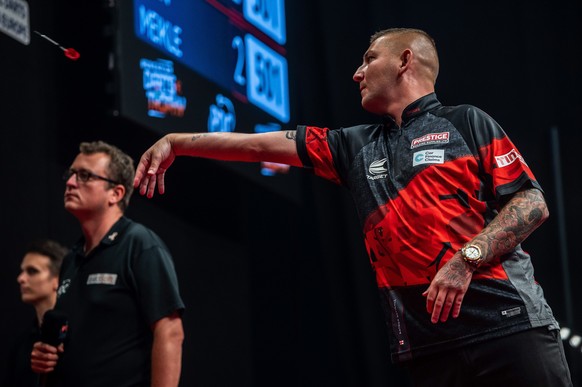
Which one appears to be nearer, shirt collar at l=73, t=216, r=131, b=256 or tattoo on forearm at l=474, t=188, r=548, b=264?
tattoo on forearm at l=474, t=188, r=548, b=264

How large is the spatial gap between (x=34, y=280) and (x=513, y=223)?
8.66ft

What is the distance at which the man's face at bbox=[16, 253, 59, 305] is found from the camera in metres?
4.12

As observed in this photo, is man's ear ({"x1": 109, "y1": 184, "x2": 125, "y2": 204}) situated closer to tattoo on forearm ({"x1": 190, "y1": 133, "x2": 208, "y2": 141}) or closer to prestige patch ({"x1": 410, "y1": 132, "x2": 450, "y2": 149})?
tattoo on forearm ({"x1": 190, "y1": 133, "x2": 208, "y2": 141})

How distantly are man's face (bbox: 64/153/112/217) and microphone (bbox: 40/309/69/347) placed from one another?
0.52 m

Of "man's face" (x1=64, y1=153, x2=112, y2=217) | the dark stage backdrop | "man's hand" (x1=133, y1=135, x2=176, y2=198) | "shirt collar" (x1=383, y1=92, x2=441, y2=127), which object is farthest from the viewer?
the dark stage backdrop

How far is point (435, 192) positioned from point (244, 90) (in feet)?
9.81

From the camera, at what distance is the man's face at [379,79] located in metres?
2.63

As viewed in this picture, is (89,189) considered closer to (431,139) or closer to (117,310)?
(117,310)

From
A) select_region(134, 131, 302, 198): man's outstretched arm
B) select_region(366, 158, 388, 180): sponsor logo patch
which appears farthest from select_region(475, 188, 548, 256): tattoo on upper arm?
select_region(134, 131, 302, 198): man's outstretched arm

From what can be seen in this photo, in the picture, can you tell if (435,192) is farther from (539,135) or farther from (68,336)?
(539,135)

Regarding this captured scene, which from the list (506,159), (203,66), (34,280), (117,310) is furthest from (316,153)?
(203,66)

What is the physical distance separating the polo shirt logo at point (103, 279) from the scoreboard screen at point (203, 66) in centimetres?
97

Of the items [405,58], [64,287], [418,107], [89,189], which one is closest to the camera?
[418,107]

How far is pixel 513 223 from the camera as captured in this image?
225cm
